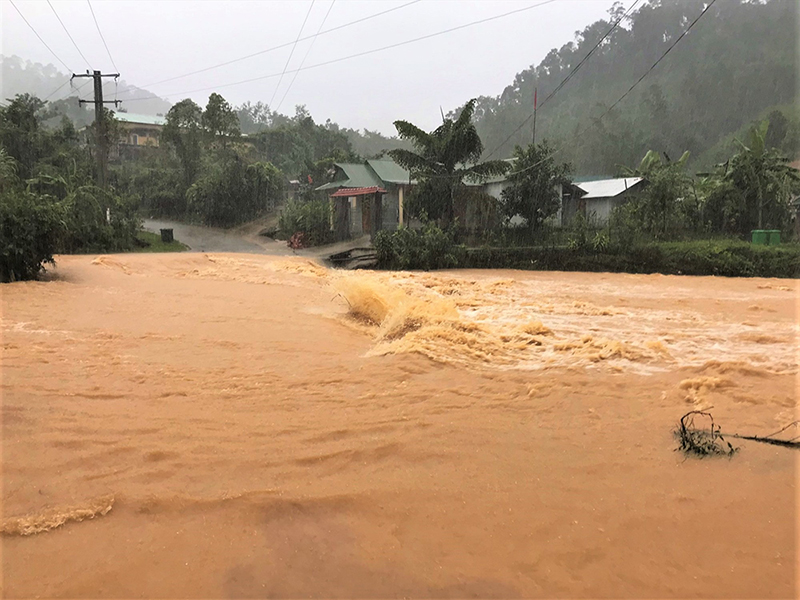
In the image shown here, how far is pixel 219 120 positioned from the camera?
3416 centimetres

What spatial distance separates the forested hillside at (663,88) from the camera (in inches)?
1740

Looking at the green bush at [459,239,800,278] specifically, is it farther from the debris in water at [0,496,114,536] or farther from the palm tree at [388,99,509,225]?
the debris in water at [0,496,114,536]

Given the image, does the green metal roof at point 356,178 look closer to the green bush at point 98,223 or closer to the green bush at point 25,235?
the green bush at point 98,223

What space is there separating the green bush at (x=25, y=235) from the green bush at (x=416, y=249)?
1079cm

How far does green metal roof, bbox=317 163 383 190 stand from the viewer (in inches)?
1087

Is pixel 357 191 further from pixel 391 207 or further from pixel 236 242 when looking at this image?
pixel 236 242

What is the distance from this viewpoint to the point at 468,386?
6.13 meters

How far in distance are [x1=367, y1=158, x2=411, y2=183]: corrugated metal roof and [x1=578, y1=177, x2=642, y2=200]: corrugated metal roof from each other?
28.5 ft

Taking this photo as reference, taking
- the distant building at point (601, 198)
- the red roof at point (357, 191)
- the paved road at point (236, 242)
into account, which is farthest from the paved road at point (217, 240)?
the distant building at point (601, 198)

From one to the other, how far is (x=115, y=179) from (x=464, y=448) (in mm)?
32997

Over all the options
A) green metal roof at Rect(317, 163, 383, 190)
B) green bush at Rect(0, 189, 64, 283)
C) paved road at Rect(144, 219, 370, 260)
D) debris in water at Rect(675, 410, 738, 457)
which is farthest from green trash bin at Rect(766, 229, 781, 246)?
green bush at Rect(0, 189, 64, 283)

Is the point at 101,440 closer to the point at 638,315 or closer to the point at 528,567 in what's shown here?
the point at 528,567

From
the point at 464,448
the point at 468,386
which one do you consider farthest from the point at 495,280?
the point at 464,448

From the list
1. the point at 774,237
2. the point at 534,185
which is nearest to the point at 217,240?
the point at 534,185
